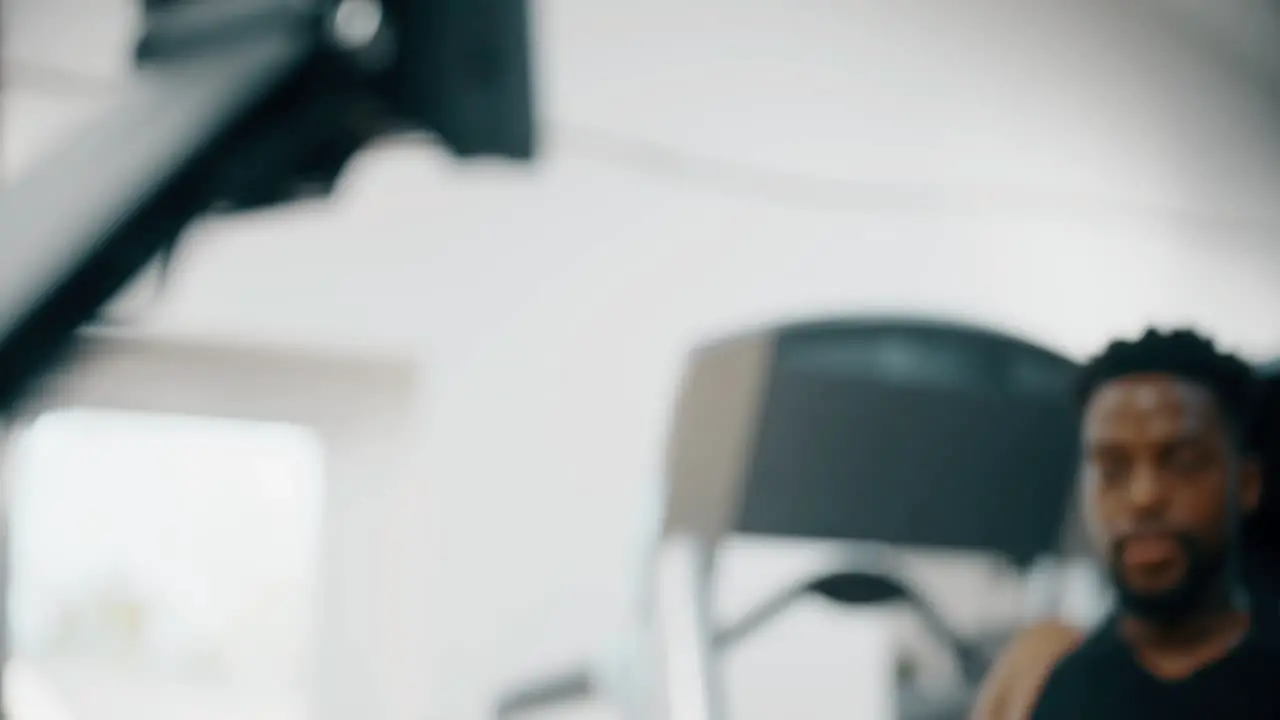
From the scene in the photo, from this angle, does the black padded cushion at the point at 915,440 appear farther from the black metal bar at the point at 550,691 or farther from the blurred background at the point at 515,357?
the black metal bar at the point at 550,691

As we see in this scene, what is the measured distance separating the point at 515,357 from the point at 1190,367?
0.96m

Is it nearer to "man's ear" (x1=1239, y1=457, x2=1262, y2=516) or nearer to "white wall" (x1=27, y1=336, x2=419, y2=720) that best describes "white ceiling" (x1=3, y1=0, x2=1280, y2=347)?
"white wall" (x1=27, y1=336, x2=419, y2=720)

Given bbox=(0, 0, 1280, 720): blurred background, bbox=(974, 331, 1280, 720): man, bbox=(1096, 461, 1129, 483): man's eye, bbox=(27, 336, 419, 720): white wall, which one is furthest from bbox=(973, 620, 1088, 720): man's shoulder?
bbox=(27, 336, 419, 720): white wall

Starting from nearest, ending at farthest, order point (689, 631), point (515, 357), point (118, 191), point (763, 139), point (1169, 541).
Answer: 1. point (118, 191)
2. point (1169, 541)
3. point (689, 631)
4. point (515, 357)
5. point (763, 139)

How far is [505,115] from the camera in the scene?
0.34 m

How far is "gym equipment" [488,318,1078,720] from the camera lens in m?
1.23

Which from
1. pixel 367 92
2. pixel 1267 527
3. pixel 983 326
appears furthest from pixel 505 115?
pixel 983 326

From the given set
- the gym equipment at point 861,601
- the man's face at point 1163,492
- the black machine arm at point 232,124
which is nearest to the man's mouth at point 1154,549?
the man's face at point 1163,492

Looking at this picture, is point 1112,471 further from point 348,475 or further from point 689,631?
point 348,475

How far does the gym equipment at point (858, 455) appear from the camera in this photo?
1229mm

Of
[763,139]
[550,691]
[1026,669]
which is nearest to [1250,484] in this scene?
[1026,669]

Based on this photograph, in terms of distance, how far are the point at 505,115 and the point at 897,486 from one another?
99 cm

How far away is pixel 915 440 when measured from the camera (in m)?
1.26

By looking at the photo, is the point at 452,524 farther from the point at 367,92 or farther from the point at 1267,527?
the point at 367,92
